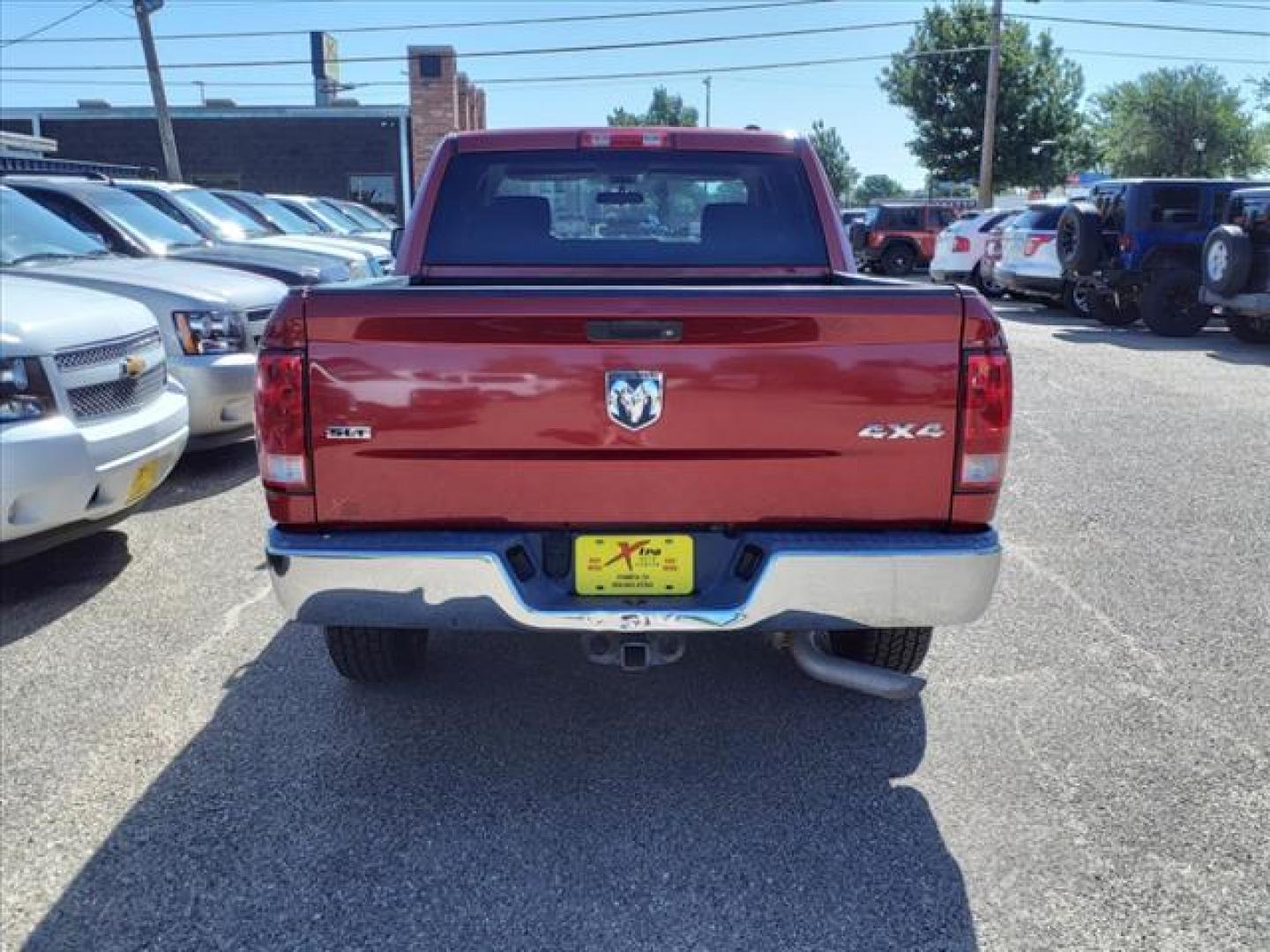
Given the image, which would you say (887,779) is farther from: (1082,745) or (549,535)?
(549,535)

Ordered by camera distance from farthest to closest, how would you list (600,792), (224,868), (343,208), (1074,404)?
(343,208) → (1074,404) → (600,792) → (224,868)

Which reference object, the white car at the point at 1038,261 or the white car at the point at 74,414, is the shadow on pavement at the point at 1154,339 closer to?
the white car at the point at 1038,261

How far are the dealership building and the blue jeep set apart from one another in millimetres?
20855

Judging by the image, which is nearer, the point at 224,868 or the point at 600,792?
the point at 224,868

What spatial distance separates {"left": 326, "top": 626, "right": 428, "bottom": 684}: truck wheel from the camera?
3.49 m

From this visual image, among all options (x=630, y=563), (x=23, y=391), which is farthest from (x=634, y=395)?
(x=23, y=391)

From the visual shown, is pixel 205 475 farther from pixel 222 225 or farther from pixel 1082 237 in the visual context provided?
pixel 1082 237

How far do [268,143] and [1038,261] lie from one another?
24038 millimetres

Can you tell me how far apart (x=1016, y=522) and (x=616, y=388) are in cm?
386

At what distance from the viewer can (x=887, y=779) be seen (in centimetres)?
321

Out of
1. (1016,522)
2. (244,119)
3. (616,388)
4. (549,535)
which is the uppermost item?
(244,119)

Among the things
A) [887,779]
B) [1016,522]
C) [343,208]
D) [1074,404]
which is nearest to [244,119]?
[343,208]

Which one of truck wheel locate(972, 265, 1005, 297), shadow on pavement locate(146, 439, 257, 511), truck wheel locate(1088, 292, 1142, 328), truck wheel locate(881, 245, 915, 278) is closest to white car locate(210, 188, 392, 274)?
shadow on pavement locate(146, 439, 257, 511)

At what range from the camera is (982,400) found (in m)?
2.80
